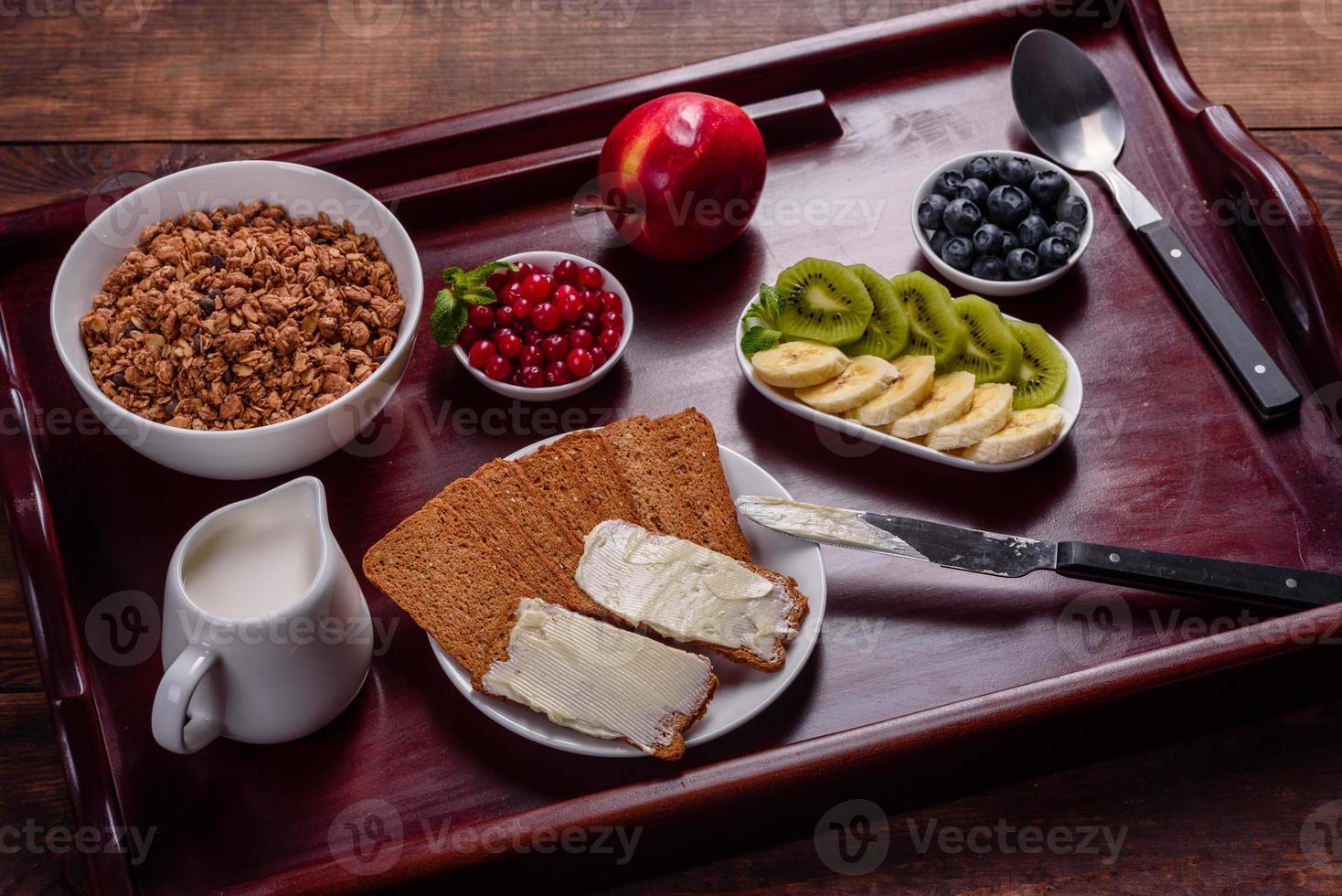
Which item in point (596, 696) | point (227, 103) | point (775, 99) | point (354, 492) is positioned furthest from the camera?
point (227, 103)

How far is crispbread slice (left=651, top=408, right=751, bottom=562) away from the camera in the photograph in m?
1.57

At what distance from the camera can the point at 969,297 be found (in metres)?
1.76

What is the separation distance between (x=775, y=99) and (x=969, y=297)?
51cm

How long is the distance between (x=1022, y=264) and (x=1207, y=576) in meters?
0.54

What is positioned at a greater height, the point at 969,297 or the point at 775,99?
the point at 775,99

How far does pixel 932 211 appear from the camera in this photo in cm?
185

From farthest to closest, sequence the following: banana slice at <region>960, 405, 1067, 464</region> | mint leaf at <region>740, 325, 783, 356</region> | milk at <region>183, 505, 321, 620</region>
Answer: mint leaf at <region>740, 325, 783, 356</region>
banana slice at <region>960, 405, 1067, 464</region>
milk at <region>183, 505, 321, 620</region>

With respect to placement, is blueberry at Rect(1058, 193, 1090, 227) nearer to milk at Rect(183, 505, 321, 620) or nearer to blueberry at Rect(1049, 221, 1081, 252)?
blueberry at Rect(1049, 221, 1081, 252)

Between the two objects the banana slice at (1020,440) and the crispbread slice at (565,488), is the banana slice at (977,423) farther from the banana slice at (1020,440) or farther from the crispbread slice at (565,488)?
the crispbread slice at (565,488)

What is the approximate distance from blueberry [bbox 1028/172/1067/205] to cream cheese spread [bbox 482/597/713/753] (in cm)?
93

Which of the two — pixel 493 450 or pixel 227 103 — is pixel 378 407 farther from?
pixel 227 103

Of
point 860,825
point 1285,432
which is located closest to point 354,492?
point 860,825

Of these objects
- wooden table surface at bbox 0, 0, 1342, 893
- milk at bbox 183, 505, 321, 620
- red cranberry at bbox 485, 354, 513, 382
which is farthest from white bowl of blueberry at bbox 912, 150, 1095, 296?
milk at bbox 183, 505, 321, 620

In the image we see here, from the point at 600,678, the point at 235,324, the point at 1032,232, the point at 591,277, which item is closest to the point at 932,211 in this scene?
the point at 1032,232
